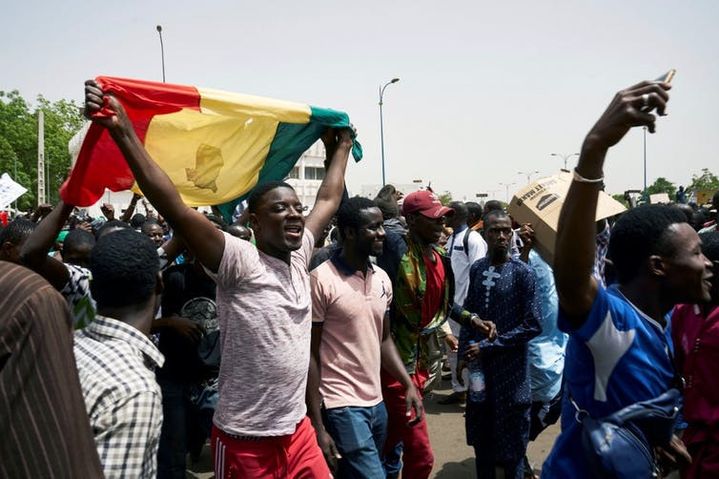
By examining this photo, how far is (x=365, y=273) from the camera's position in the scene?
3.89 meters

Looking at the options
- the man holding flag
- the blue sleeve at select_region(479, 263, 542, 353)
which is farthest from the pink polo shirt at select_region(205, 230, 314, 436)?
the blue sleeve at select_region(479, 263, 542, 353)

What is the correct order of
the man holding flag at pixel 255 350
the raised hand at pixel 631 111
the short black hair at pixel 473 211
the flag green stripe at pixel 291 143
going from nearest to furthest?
the raised hand at pixel 631 111 → the man holding flag at pixel 255 350 → the flag green stripe at pixel 291 143 → the short black hair at pixel 473 211

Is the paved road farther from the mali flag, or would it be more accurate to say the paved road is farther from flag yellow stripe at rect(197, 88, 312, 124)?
flag yellow stripe at rect(197, 88, 312, 124)

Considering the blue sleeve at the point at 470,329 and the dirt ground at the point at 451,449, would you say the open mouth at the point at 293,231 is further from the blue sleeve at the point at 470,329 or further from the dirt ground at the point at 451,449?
the dirt ground at the point at 451,449

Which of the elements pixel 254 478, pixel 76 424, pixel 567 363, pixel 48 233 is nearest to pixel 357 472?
pixel 254 478

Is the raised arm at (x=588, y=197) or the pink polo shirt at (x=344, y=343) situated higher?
the raised arm at (x=588, y=197)

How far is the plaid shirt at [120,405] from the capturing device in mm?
1622

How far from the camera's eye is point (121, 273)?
204 cm

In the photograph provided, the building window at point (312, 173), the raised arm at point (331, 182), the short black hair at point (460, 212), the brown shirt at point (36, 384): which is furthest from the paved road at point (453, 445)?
the building window at point (312, 173)

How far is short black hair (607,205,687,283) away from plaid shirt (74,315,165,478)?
64.1 inches

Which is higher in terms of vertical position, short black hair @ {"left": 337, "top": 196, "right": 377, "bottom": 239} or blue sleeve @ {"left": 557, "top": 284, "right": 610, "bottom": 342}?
short black hair @ {"left": 337, "top": 196, "right": 377, "bottom": 239}

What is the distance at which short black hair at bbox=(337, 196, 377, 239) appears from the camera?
3.92 metres

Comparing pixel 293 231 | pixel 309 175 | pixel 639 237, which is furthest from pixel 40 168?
pixel 309 175

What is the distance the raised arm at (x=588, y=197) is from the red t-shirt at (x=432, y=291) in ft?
7.76
